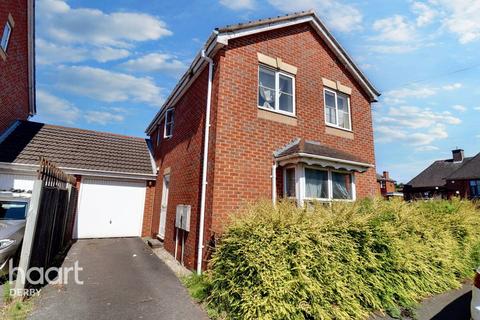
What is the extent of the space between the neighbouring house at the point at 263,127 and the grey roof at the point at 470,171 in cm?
3438

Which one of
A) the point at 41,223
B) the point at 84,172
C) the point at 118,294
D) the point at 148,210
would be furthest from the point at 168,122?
the point at 118,294

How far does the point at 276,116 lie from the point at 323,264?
478 cm

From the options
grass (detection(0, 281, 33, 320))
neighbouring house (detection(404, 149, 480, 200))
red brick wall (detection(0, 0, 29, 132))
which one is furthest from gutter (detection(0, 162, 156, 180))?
neighbouring house (detection(404, 149, 480, 200))

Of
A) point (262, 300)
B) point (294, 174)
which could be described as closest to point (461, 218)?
point (294, 174)

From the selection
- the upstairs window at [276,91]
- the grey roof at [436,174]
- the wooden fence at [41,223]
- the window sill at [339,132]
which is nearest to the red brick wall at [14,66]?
the wooden fence at [41,223]

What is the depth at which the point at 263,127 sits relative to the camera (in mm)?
7750

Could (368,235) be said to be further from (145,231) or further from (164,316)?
(145,231)

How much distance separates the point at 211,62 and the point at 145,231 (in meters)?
9.12

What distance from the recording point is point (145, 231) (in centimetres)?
1281

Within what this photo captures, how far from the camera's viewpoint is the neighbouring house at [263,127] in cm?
702

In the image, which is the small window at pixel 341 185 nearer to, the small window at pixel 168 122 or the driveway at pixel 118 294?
the driveway at pixel 118 294

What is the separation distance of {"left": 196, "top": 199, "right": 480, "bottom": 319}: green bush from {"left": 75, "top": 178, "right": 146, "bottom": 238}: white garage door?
27.2 ft

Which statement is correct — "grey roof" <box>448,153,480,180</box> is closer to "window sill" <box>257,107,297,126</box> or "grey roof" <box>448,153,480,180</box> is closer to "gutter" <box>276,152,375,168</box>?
"gutter" <box>276,152,375,168</box>

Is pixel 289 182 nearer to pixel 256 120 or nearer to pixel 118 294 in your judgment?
pixel 256 120
